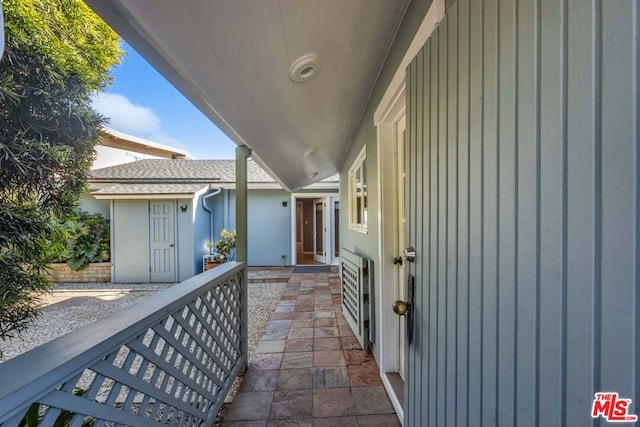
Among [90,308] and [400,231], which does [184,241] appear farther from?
[400,231]

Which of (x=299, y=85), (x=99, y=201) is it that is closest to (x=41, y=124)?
(x=299, y=85)

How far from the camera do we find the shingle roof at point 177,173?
812 centimetres

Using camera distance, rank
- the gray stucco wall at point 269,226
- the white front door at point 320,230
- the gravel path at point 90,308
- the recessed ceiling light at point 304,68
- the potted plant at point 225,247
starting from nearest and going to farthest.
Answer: the recessed ceiling light at point 304,68 → the gravel path at point 90,308 → the potted plant at point 225,247 → the gray stucco wall at point 269,226 → the white front door at point 320,230

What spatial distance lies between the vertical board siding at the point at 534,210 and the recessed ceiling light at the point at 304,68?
0.72 meters

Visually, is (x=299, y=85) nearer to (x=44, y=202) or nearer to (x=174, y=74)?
(x=174, y=74)

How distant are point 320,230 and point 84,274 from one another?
6.09 meters

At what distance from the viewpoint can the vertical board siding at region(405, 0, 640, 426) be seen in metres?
0.41

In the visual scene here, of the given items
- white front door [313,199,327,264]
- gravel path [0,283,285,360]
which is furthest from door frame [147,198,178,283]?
white front door [313,199,327,264]

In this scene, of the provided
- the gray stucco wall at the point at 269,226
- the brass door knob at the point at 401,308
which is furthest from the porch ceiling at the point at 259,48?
the gray stucco wall at the point at 269,226

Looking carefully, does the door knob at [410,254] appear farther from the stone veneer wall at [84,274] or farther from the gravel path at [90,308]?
the stone veneer wall at [84,274]

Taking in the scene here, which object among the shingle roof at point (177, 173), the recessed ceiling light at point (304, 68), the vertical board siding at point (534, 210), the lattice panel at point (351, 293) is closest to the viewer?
the vertical board siding at point (534, 210)

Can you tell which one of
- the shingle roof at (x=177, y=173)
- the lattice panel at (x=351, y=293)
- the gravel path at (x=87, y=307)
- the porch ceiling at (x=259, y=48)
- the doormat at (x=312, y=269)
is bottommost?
the gravel path at (x=87, y=307)

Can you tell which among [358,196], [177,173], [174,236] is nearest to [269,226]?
[174,236]

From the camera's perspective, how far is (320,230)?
28.3ft
